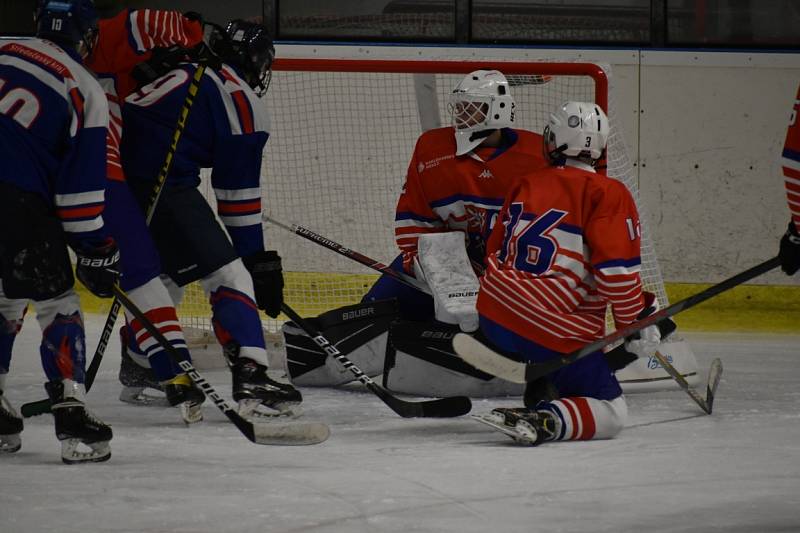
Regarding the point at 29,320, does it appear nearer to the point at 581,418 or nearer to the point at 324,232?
the point at 324,232

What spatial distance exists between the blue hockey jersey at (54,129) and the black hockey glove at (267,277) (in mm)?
791

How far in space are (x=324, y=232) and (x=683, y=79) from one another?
1.73 m

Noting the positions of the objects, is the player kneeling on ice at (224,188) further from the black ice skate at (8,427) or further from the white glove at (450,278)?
the black ice skate at (8,427)

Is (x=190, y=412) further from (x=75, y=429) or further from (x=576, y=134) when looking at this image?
(x=576, y=134)

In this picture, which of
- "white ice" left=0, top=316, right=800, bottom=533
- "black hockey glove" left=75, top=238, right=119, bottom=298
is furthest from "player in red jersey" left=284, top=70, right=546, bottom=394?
"black hockey glove" left=75, top=238, right=119, bottom=298

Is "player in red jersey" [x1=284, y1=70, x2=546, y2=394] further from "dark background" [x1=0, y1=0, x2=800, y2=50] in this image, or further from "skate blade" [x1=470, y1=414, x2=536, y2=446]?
"dark background" [x1=0, y1=0, x2=800, y2=50]

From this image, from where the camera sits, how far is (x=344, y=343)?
→ 430 cm

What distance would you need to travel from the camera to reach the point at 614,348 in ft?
12.9

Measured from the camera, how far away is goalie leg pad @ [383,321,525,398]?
401 centimetres

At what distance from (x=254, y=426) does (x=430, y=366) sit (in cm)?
93

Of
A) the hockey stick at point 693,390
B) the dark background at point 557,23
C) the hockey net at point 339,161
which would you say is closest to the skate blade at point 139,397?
the hockey stick at point 693,390

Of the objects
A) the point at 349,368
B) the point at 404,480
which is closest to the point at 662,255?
the point at 349,368

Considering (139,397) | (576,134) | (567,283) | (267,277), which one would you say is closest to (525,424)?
(567,283)

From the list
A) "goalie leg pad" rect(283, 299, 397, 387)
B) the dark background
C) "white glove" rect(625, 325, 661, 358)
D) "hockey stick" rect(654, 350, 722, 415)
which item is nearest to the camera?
"white glove" rect(625, 325, 661, 358)
